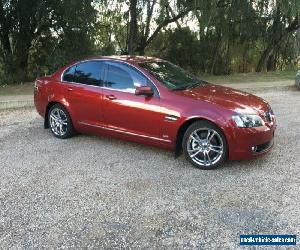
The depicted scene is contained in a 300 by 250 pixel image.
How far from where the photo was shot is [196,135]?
5637 millimetres

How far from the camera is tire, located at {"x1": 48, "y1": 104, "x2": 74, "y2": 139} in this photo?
23.5 ft

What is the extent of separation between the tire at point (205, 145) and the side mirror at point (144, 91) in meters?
0.80

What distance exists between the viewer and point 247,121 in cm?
540

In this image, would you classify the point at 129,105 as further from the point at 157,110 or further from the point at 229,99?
the point at 229,99

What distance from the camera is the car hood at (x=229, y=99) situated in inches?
219

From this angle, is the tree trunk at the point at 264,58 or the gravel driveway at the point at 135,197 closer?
the gravel driveway at the point at 135,197

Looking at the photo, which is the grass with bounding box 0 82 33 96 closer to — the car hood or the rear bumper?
the car hood

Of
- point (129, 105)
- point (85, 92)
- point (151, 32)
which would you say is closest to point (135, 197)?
point (129, 105)

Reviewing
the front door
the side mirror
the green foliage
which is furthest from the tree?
the side mirror

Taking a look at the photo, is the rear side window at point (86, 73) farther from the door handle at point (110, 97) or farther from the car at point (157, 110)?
the door handle at point (110, 97)

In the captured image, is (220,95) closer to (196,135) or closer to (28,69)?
(196,135)

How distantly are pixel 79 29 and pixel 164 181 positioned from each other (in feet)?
36.2

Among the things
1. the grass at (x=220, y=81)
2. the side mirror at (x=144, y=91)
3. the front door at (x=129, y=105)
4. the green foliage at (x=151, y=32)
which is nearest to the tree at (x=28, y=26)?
the green foliage at (x=151, y=32)

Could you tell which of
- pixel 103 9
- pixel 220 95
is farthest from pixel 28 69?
pixel 220 95
